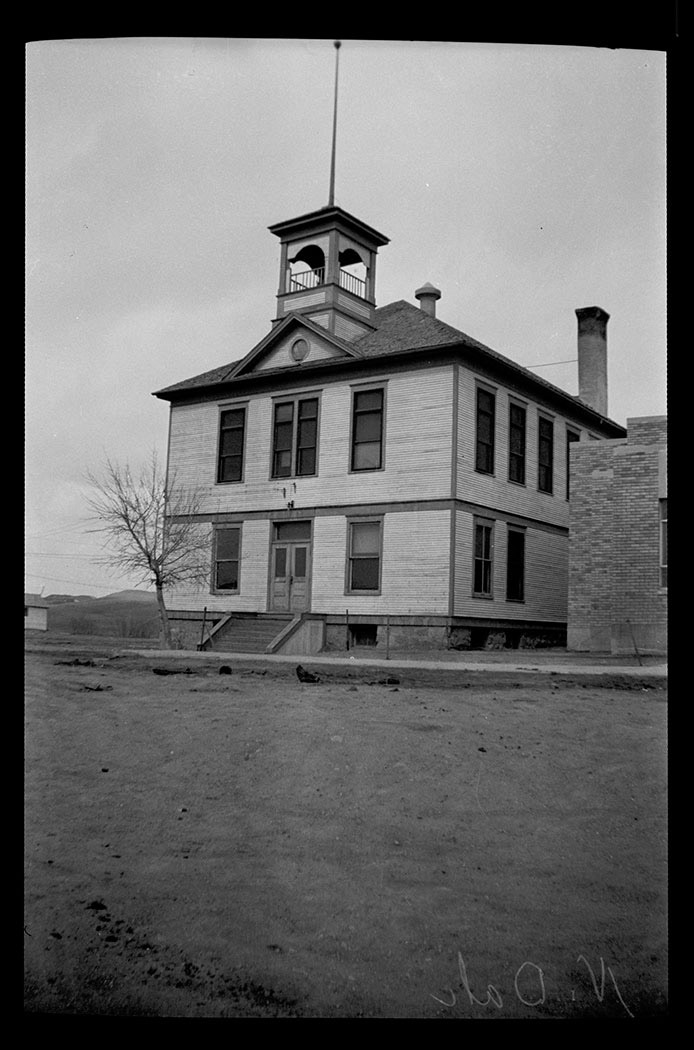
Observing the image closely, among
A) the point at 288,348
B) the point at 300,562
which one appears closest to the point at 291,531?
the point at 300,562

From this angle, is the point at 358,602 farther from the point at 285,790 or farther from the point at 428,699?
the point at 285,790

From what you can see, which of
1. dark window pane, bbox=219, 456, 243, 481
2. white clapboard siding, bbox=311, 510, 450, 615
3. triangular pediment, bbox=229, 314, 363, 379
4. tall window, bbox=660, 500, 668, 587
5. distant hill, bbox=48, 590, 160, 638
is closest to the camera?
tall window, bbox=660, 500, 668, 587

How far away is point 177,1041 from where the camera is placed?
6.28ft

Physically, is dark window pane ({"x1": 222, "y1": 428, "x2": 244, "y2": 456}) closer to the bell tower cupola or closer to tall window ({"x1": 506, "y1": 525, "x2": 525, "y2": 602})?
the bell tower cupola

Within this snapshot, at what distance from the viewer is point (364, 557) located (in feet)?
12.4

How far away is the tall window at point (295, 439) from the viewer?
10.8 feet

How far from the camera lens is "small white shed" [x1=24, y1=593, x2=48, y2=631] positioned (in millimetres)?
2746

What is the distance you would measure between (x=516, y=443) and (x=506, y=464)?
200mm

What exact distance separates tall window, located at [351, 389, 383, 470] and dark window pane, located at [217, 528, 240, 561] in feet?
1.96

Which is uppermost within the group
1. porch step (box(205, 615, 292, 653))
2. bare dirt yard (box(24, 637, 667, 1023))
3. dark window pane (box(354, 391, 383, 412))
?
dark window pane (box(354, 391, 383, 412))

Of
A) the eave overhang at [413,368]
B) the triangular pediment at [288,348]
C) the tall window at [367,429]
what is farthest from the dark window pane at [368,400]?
the triangular pediment at [288,348]

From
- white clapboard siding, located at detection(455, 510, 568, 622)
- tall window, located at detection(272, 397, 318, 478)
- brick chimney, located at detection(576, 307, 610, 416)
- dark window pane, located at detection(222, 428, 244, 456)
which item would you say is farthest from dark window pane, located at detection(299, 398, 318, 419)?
brick chimney, located at detection(576, 307, 610, 416)

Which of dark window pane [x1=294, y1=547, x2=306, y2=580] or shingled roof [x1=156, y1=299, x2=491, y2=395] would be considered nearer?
shingled roof [x1=156, y1=299, x2=491, y2=395]

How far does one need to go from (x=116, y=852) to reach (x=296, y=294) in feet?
6.48
